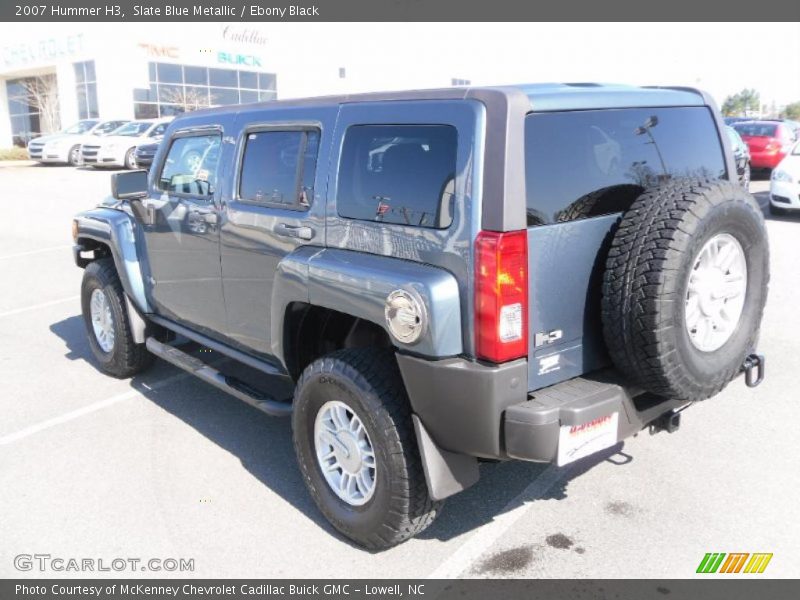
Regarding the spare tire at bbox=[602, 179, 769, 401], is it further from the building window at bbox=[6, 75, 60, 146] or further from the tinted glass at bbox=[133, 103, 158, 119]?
the building window at bbox=[6, 75, 60, 146]

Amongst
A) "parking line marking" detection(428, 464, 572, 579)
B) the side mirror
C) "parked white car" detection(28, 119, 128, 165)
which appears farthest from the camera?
"parked white car" detection(28, 119, 128, 165)

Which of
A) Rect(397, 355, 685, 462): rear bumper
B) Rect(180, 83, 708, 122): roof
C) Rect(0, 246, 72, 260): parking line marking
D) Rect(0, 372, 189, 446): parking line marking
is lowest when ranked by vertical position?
Rect(0, 372, 189, 446): parking line marking

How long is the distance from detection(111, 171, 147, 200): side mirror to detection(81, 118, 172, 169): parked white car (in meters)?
18.9

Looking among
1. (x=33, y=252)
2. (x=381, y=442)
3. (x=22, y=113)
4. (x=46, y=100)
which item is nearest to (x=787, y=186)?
(x=381, y=442)

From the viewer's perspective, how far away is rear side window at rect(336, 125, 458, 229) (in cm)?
284

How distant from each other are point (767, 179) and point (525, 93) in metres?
18.6

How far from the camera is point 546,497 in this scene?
369 centimetres

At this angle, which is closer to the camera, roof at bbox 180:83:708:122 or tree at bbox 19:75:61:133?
roof at bbox 180:83:708:122

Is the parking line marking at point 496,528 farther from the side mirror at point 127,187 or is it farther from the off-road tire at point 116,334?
the side mirror at point 127,187

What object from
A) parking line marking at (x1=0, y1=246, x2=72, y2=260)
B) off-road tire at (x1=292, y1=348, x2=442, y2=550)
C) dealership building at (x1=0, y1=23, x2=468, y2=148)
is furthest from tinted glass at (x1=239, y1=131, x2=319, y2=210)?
dealership building at (x1=0, y1=23, x2=468, y2=148)

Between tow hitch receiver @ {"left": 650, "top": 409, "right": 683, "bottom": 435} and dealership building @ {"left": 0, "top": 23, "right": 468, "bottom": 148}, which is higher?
dealership building @ {"left": 0, "top": 23, "right": 468, "bottom": 148}

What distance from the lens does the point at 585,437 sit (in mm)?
2820

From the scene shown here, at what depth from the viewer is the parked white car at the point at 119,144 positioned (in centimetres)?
2323

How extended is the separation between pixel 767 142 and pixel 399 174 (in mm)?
17735
